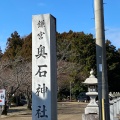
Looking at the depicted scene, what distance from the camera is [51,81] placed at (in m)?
7.68

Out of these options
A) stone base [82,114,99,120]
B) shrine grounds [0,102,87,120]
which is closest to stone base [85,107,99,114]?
stone base [82,114,99,120]

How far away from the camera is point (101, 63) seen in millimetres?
7492

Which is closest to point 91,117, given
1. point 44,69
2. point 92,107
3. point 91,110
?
point 91,110

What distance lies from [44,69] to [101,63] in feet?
4.99

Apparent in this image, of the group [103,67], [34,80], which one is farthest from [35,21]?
[103,67]

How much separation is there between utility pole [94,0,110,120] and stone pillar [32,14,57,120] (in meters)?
1.23

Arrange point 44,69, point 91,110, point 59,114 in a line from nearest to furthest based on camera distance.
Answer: point 44,69 < point 91,110 < point 59,114

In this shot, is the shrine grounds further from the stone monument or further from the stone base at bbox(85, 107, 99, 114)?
the stone base at bbox(85, 107, 99, 114)

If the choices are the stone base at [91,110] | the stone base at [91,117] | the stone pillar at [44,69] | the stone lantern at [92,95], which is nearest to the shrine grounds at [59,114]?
the stone lantern at [92,95]

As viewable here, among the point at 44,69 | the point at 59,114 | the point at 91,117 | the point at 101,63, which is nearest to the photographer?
the point at 101,63

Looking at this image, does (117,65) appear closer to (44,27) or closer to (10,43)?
(10,43)

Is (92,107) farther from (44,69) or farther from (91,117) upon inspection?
(44,69)

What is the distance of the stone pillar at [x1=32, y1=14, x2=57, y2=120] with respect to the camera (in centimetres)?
764

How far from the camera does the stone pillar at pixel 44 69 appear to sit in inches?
301
